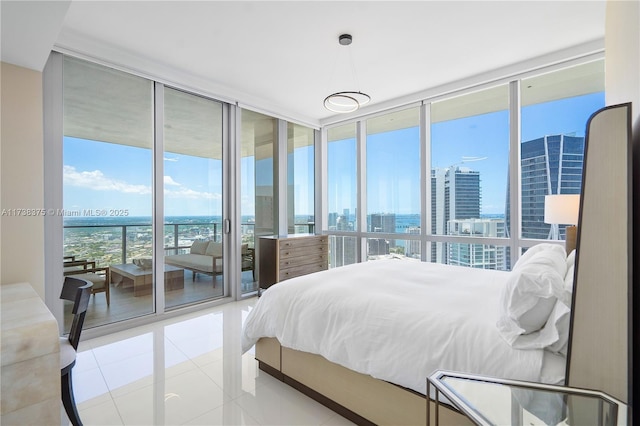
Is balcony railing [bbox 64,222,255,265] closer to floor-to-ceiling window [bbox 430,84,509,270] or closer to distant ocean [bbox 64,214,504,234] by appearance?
distant ocean [bbox 64,214,504,234]

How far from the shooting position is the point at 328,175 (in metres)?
5.81

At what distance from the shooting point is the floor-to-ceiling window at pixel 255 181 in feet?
15.1

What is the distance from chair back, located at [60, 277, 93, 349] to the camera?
1.63 meters

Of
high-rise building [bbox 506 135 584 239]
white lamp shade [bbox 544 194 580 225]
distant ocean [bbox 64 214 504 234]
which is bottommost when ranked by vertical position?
distant ocean [bbox 64 214 504 234]

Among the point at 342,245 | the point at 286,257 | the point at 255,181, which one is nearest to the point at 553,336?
the point at 286,257

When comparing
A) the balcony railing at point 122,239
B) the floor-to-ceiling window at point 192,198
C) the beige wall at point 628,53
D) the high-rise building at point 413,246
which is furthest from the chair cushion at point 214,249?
the beige wall at point 628,53

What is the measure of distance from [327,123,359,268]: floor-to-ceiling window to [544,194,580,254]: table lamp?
2.93 meters

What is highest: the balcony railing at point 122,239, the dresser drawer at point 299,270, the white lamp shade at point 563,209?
the white lamp shade at point 563,209

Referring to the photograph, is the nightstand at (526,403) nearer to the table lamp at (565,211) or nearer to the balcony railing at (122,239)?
the table lamp at (565,211)

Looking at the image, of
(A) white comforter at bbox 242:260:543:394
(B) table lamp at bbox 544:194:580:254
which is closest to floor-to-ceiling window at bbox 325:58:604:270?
(B) table lamp at bbox 544:194:580:254

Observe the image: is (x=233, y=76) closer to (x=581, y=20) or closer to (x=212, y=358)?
(x=212, y=358)

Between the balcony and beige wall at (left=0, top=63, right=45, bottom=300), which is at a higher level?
beige wall at (left=0, top=63, right=45, bottom=300)

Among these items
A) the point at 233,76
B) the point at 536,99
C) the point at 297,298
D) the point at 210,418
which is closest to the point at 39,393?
the point at 210,418

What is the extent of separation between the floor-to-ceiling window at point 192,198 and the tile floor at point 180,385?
0.88 metres
